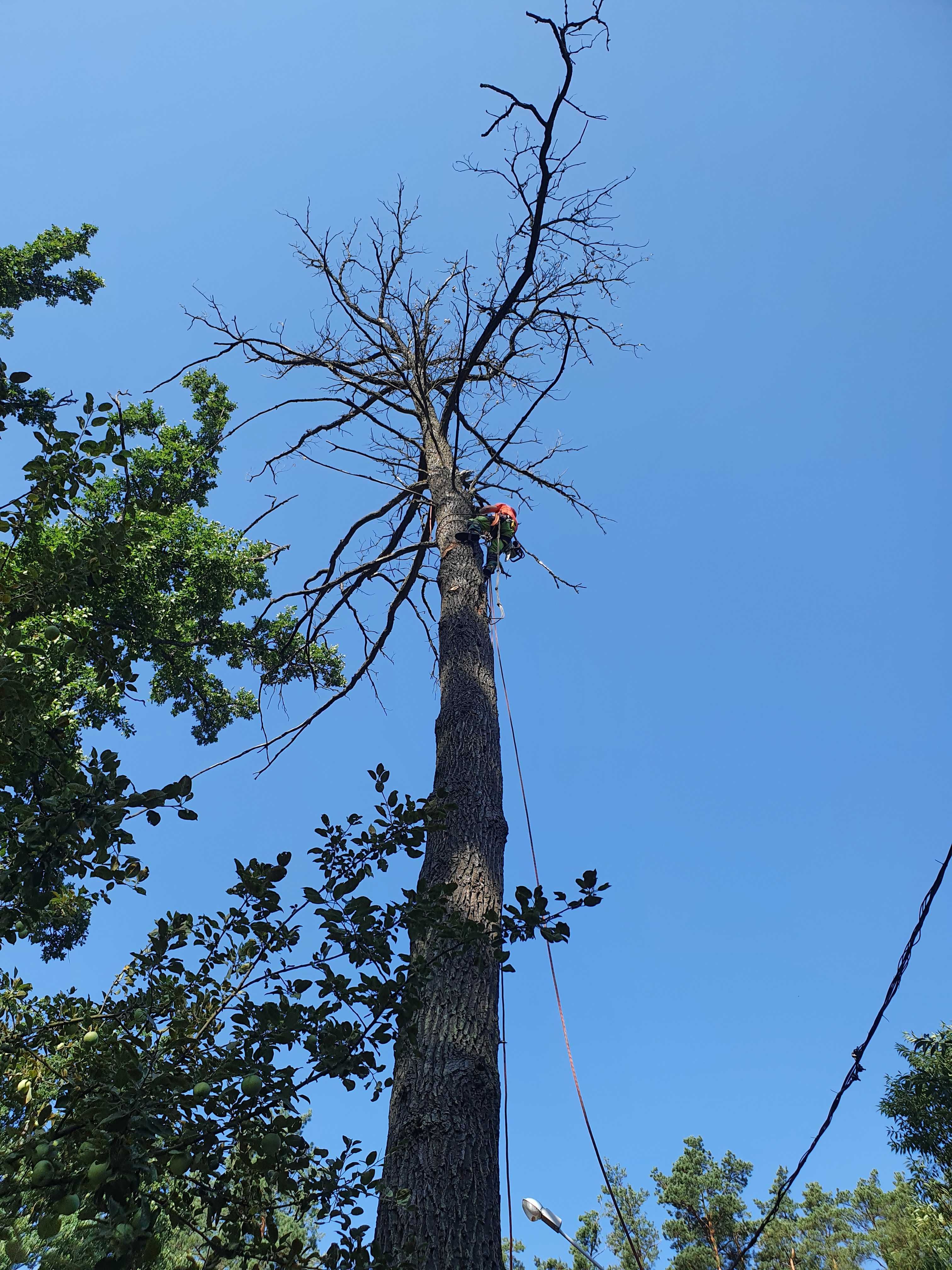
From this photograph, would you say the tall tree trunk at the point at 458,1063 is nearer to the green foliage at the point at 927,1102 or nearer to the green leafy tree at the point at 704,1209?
the green foliage at the point at 927,1102

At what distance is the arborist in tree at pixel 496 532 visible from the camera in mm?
4391

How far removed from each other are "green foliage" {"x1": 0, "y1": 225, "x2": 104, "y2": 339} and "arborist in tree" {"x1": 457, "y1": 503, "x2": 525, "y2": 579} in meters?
8.59

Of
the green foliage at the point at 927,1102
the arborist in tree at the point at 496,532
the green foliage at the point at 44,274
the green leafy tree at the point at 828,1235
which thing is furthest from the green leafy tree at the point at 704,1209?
the green foliage at the point at 44,274

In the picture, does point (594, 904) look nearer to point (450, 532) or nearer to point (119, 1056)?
point (119, 1056)

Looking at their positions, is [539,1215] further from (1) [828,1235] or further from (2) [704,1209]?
(1) [828,1235]

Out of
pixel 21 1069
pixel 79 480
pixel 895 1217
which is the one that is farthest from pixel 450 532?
pixel 895 1217

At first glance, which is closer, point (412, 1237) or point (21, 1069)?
point (412, 1237)

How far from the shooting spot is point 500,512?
4777 millimetres

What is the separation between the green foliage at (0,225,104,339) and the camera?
9516 mm

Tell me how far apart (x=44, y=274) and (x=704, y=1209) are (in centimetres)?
2192

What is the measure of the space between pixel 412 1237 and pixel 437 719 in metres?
1.86

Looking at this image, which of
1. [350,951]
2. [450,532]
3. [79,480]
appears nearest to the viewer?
[350,951]

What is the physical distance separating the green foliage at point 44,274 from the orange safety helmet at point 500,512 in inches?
342

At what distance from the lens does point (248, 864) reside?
1841 millimetres
